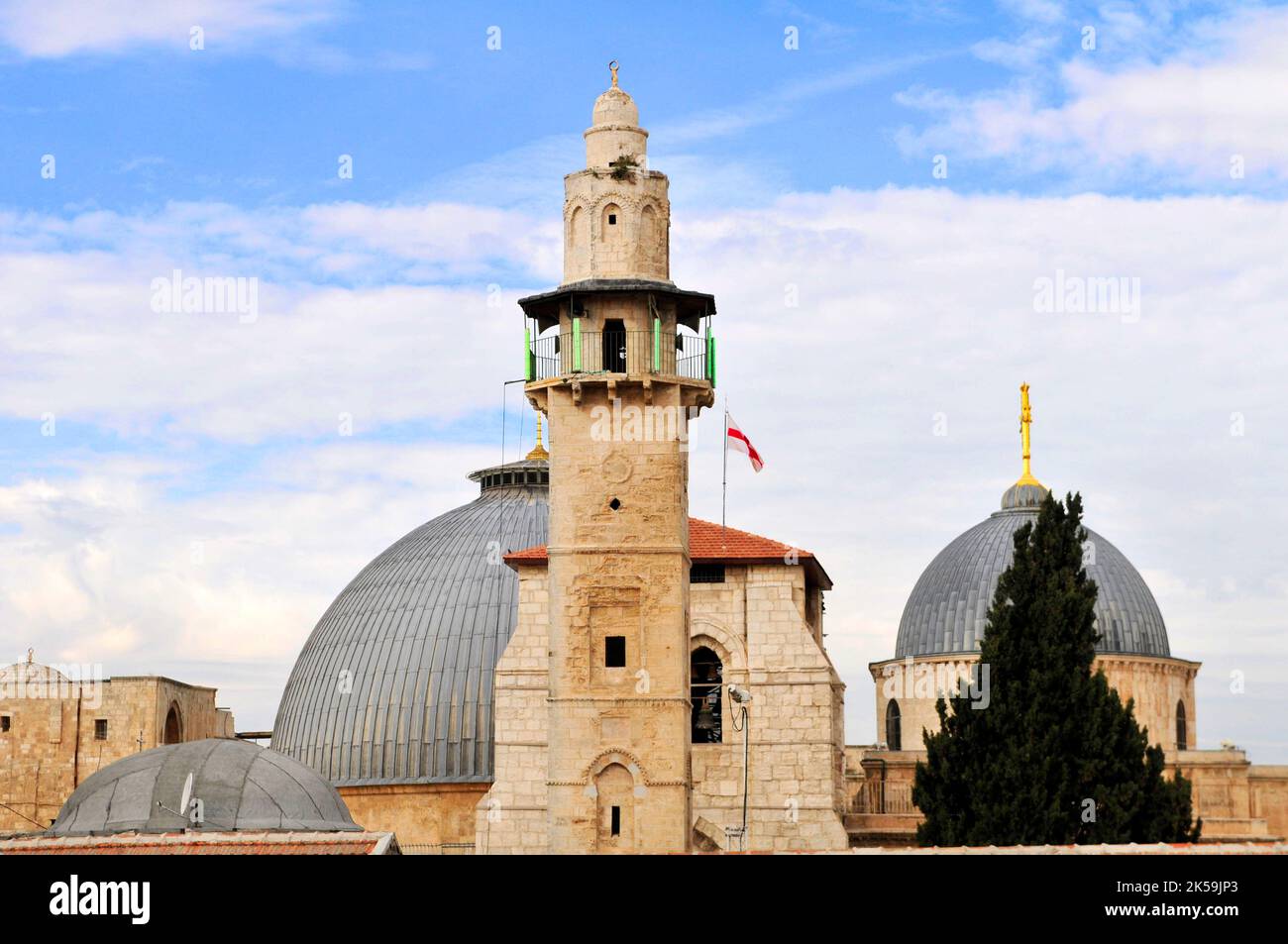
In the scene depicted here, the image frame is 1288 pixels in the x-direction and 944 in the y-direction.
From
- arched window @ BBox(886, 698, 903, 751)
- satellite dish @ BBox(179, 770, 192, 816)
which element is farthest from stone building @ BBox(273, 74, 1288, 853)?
satellite dish @ BBox(179, 770, 192, 816)

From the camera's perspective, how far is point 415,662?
169ft

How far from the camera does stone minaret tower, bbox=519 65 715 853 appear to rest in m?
35.0

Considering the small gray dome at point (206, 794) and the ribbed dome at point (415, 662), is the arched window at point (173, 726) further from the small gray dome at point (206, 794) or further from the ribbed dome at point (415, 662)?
the small gray dome at point (206, 794)

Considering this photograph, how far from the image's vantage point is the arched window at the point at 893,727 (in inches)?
2282

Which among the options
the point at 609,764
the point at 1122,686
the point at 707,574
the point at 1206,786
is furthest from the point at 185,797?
the point at 1122,686

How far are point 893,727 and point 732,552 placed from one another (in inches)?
743

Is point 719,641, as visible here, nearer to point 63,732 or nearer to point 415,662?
point 415,662

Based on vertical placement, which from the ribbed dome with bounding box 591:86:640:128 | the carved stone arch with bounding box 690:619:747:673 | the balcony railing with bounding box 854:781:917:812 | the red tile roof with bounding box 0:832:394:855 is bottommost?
the red tile roof with bounding box 0:832:394:855

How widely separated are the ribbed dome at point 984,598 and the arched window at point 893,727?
1.61 metres

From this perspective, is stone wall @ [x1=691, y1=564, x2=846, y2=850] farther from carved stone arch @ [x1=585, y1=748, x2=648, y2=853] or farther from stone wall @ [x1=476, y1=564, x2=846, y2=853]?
carved stone arch @ [x1=585, y1=748, x2=648, y2=853]

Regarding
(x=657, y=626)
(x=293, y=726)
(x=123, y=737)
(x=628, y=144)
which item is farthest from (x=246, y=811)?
(x=123, y=737)

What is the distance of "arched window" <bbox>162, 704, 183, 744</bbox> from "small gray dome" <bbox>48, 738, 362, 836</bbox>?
2186cm

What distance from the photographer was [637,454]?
1419 inches

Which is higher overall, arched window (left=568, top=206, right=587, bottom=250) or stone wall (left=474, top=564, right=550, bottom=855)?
arched window (left=568, top=206, right=587, bottom=250)
